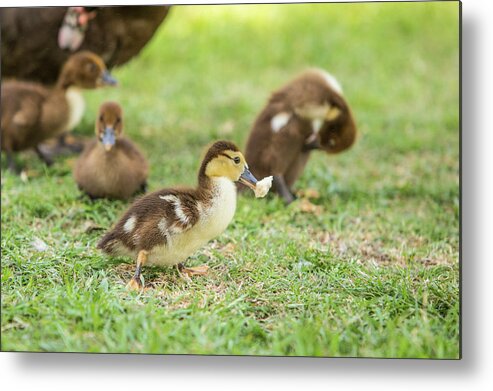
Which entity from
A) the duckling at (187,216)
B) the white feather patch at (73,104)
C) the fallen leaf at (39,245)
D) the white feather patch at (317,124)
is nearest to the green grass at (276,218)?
the fallen leaf at (39,245)

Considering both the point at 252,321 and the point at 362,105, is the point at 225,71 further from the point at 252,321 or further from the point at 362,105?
the point at 252,321

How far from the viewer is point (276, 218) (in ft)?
12.7

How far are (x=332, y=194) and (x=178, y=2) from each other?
146 cm

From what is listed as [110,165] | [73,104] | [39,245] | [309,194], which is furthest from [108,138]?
[309,194]

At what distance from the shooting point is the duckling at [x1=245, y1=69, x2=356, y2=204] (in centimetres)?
400

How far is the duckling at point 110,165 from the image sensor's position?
12.7 feet

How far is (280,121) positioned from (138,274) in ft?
4.45

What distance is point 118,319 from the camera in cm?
289

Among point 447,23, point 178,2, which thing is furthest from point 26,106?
point 447,23

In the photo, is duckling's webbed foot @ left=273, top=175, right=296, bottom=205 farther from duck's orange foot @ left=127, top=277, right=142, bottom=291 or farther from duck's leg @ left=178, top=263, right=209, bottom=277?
duck's orange foot @ left=127, top=277, right=142, bottom=291

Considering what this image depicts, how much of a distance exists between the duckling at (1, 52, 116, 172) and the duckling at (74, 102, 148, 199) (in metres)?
0.52

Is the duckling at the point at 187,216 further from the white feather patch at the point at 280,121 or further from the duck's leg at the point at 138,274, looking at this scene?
the white feather patch at the point at 280,121

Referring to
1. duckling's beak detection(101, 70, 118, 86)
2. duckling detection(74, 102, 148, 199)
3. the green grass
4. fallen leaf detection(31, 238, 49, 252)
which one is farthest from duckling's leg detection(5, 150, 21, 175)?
fallen leaf detection(31, 238, 49, 252)

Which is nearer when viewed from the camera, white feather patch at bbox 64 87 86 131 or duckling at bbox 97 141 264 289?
duckling at bbox 97 141 264 289
